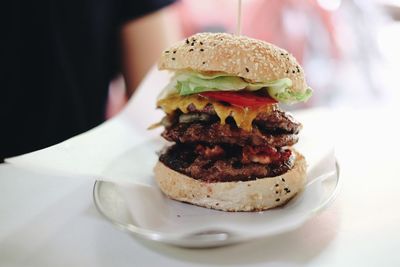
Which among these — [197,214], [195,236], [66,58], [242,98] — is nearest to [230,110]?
[242,98]

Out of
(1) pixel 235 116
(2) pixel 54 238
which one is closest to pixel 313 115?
(1) pixel 235 116

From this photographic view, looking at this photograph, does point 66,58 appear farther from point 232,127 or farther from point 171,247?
point 171,247

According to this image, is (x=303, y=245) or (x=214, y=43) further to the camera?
(x=214, y=43)

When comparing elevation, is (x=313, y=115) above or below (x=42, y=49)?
below

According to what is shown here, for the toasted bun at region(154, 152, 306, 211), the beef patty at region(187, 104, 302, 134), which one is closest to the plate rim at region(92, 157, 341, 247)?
the toasted bun at region(154, 152, 306, 211)

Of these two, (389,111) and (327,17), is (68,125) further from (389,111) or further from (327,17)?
(327,17)

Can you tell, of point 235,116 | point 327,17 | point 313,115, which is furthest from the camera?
point 327,17

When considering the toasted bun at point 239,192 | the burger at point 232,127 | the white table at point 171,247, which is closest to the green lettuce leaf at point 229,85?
the burger at point 232,127

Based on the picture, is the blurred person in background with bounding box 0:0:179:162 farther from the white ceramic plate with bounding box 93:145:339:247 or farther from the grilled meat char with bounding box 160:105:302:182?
the grilled meat char with bounding box 160:105:302:182
